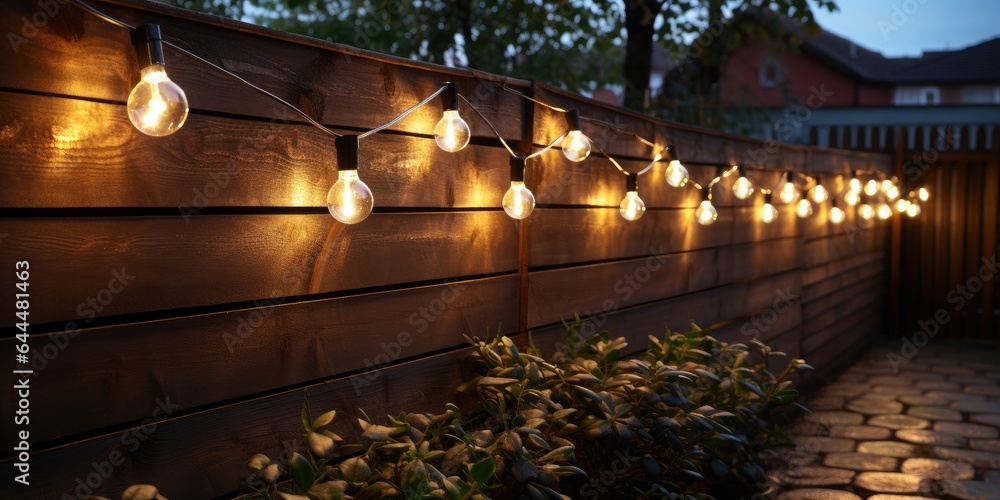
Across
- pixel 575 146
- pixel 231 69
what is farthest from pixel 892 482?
pixel 231 69

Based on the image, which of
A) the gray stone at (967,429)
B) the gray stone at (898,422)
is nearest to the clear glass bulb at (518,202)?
the gray stone at (898,422)

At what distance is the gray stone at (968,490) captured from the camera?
454 centimetres

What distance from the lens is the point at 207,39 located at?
2123 millimetres

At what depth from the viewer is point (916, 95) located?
3625cm

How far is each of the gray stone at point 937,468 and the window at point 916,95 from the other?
32719mm

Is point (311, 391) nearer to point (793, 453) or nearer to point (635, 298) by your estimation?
point (635, 298)

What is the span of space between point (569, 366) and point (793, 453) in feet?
8.68

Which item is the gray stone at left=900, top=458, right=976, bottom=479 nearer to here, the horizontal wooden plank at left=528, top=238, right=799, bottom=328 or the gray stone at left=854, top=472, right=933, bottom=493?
the gray stone at left=854, top=472, right=933, bottom=493

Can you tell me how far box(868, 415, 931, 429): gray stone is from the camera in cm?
605

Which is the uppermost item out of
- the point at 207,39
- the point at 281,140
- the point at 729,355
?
the point at 207,39

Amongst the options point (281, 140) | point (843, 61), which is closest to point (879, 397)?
point (281, 140)

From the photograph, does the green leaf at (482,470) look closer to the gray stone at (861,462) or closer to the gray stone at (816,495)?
the gray stone at (816,495)

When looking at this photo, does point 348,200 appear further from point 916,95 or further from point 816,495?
point 916,95

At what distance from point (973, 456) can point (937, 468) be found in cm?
43
